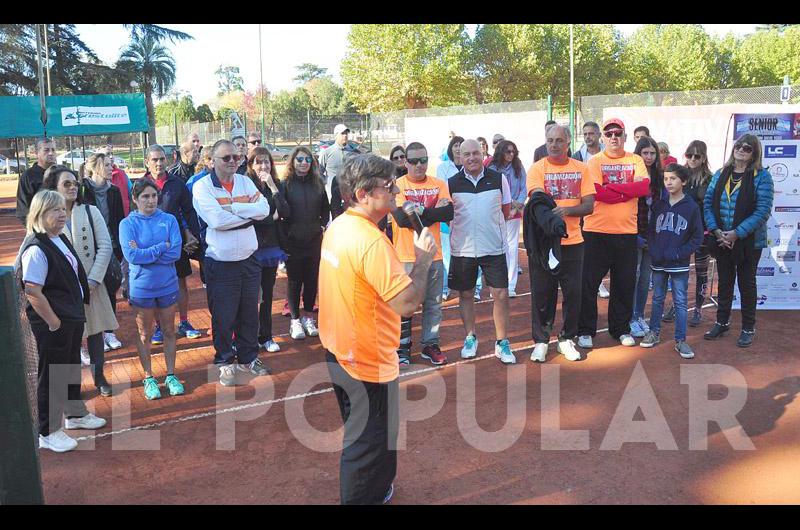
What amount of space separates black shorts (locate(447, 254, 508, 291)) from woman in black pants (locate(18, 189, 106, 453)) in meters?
3.24

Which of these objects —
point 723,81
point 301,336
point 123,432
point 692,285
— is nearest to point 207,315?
point 301,336

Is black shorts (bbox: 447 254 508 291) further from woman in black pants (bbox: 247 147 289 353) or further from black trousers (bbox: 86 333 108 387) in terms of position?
black trousers (bbox: 86 333 108 387)

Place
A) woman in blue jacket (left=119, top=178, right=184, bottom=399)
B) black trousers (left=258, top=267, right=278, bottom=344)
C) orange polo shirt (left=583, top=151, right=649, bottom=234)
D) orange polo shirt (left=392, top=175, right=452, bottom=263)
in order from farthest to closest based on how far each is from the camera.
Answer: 1. black trousers (left=258, top=267, right=278, bottom=344)
2. orange polo shirt (left=583, top=151, right=649, bottom=234)
3. orange polo shirt (left=392, top=175, right=452, bottom=263)
4. woman in blue jacket (left=119, top=178, right=184, bottom=399)

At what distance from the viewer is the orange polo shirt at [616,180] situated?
6.51m

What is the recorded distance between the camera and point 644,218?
22.7ft

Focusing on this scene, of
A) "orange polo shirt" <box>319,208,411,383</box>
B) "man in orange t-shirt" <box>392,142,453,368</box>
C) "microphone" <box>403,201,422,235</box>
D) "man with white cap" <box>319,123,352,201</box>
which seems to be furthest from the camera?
"man with white cap" <box>319,123,352,201</box>

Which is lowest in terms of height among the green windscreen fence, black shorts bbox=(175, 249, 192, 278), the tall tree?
black shorts bbox=(175, 249, 192, 278)

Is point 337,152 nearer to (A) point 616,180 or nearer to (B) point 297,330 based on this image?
(B) point 297,330

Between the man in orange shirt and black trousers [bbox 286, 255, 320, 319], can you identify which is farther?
black trousers [bbox 286, 255, 320, 319]

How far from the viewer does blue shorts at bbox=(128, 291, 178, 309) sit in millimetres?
5547

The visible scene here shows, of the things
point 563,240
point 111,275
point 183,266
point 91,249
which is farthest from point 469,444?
point 183,266

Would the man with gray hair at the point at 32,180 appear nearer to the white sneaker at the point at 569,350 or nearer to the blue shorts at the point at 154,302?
the blue shorts at the point at 154,302

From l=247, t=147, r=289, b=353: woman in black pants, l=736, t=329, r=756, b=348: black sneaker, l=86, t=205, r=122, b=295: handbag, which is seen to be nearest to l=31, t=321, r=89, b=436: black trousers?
l=86, t=205, r=122, b=295: handbag

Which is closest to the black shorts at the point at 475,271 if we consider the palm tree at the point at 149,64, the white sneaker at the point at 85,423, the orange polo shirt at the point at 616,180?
the orange polo shirt at the point at 616,180
